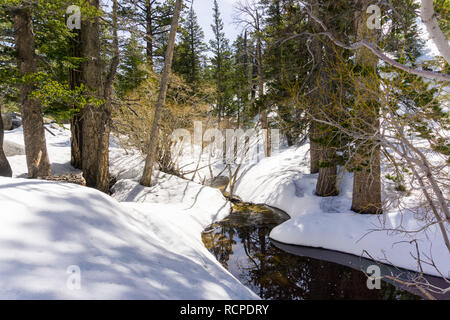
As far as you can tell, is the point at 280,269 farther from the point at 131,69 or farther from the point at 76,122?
the point at 131,69

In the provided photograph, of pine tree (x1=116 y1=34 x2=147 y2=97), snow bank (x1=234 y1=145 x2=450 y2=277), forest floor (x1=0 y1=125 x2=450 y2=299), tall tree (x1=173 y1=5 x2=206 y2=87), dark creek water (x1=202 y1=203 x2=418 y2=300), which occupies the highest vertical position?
tall tree (x1=173 y1=5 x2=206 y2=87)

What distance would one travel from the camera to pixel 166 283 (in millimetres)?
2066

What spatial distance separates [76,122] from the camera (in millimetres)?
7605

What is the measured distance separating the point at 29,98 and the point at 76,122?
7.67 feet

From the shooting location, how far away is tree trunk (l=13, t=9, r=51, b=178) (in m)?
5.45

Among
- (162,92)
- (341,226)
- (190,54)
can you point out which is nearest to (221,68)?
(190,54)

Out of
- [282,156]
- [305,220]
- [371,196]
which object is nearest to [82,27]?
[305,220]

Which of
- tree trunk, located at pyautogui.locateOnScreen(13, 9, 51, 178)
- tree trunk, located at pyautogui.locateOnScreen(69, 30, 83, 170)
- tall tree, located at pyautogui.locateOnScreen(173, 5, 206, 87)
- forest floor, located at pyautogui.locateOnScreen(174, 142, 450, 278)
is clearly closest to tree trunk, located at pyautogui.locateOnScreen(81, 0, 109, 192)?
tree trunk, located at pyautogui.locateOnScreen(69, 30, 83, 170)

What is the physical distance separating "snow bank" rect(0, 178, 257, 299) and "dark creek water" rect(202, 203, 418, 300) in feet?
7.70

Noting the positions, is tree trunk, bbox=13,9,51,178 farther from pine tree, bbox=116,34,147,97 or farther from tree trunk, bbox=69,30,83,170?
pine tree, bbox=116,34,147,97

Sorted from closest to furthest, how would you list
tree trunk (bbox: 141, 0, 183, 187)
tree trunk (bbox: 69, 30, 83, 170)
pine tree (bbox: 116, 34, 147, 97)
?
tree trunk (bbox: 69, 30, 83, 170)
pine tree (bbox: 116, 34, 147, 97)
tree trunk (bbox: 141, 0, 183, 187)

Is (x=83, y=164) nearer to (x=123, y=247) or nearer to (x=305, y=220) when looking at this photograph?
(x=123, y=247)

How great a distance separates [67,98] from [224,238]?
17.7 ft

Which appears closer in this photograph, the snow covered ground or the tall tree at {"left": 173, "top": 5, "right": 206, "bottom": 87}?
the snow covered ground
